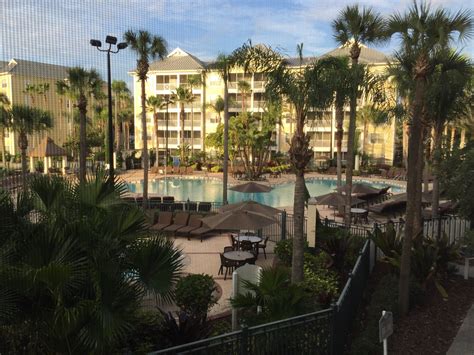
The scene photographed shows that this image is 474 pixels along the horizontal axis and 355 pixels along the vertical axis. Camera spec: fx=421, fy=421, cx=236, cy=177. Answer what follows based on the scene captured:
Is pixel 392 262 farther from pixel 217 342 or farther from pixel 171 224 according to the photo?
pixel 171 224

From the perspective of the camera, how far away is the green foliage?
6637 mm

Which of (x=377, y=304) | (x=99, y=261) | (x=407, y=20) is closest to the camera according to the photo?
(x=99, y=261)

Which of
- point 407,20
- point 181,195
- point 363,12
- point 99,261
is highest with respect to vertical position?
point 363,12

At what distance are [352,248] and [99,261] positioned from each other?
295 inches

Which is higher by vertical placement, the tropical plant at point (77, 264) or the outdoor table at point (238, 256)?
the tropical plant at point (77, 264)

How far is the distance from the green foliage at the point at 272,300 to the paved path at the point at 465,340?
8.33 feet

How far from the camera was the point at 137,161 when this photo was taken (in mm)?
47594

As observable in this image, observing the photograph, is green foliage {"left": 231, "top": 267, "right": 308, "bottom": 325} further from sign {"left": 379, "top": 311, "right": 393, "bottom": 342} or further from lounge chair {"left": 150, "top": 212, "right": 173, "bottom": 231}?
lounge chair {"left": 150, "top": 212, "right": 173, "bottom": 231}

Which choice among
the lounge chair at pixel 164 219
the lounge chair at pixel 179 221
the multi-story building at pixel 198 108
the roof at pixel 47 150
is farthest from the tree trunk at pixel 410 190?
the multi-story building at pixel 198 108

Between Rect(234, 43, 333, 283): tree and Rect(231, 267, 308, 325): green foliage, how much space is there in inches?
66.0

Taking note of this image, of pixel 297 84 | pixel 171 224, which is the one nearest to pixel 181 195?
pixel 171 224

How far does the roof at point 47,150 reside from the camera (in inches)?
1292

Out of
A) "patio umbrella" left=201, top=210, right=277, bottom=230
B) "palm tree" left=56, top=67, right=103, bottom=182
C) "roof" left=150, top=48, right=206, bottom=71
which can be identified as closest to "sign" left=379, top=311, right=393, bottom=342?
"palm tree" left=56, top=67, right=103, bottom=182

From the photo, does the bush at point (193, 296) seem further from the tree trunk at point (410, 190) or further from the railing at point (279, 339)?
the tree trunk at point (410, 190)
